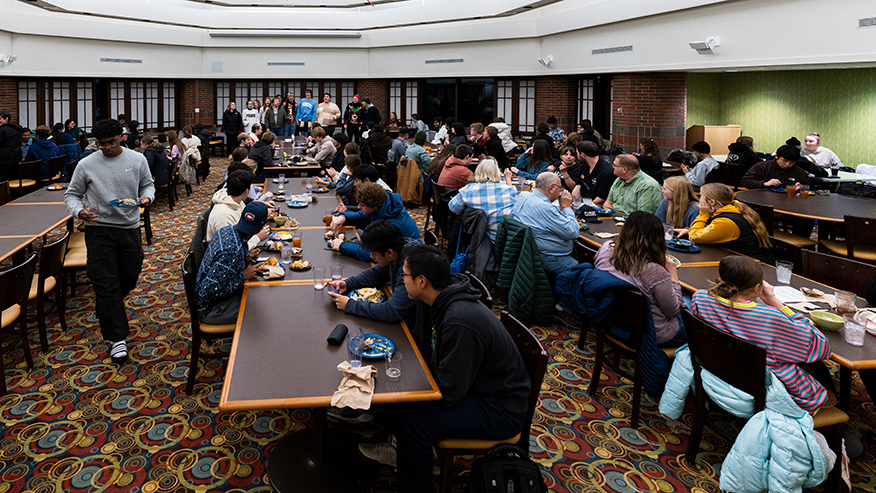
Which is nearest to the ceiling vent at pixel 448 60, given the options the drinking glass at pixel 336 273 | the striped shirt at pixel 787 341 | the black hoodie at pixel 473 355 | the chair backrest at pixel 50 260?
the chair backrest at pixel 50 260

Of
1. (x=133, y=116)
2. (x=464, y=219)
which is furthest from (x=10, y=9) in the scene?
(x=464, y=219)

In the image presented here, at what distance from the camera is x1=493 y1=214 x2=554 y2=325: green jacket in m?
5.21

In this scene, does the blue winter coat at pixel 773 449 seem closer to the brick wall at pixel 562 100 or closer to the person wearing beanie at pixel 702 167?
the person wearing beanie at pixel 702 167

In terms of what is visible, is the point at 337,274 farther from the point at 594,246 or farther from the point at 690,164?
the point at 690,164

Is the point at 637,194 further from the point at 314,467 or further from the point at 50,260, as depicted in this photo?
the point at 50,260

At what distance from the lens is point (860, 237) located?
5.41 metres

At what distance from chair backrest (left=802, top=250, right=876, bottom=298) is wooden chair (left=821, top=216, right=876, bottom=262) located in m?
1.63

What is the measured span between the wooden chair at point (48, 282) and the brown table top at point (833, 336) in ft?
14.8

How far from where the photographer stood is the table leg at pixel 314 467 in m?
3.14

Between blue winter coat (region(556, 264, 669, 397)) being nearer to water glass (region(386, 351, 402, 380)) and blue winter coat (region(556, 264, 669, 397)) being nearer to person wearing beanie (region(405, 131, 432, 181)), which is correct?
water glass (region(386, 351, 402, 380))

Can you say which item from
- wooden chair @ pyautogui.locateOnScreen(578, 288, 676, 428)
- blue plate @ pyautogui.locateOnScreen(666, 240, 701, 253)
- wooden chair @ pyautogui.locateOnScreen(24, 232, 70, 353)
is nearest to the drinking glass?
wooden chair @ pyautogui.locateOnScreen(578, 288, 676, 428)

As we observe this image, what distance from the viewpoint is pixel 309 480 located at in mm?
→ 3180

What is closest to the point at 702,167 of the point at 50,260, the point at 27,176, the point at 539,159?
the point at 539,159

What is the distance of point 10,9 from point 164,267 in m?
10.2
